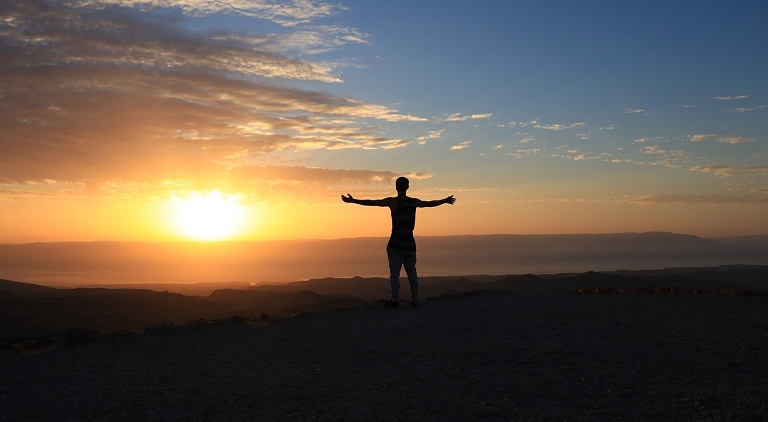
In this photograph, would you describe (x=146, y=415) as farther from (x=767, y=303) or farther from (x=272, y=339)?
(x=767, y=303)

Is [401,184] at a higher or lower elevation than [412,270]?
higher

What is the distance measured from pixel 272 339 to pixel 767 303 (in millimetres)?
8654

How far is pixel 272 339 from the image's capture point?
Result: 8781mm

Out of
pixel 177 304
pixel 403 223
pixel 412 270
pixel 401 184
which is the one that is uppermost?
→ pixel 401 184

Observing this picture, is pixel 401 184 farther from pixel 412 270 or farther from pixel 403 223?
pixel 412 270

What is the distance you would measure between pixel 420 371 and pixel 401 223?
5.42 m

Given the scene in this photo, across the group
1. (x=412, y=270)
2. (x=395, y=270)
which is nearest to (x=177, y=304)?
(x=395, y=270)

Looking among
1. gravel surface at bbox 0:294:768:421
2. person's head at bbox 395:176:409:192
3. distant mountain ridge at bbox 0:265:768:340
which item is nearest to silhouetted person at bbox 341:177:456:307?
person's head at bbox 395:176:409:192

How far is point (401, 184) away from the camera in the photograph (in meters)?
11.7

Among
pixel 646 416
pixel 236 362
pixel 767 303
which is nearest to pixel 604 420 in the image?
pixel 646 416

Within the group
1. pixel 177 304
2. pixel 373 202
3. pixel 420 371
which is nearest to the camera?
pixel 420 371

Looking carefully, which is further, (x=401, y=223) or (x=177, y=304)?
(x=177, y=304)

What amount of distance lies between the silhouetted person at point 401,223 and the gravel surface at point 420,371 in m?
1.74

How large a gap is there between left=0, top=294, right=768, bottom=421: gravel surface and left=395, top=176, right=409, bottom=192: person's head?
268cm
